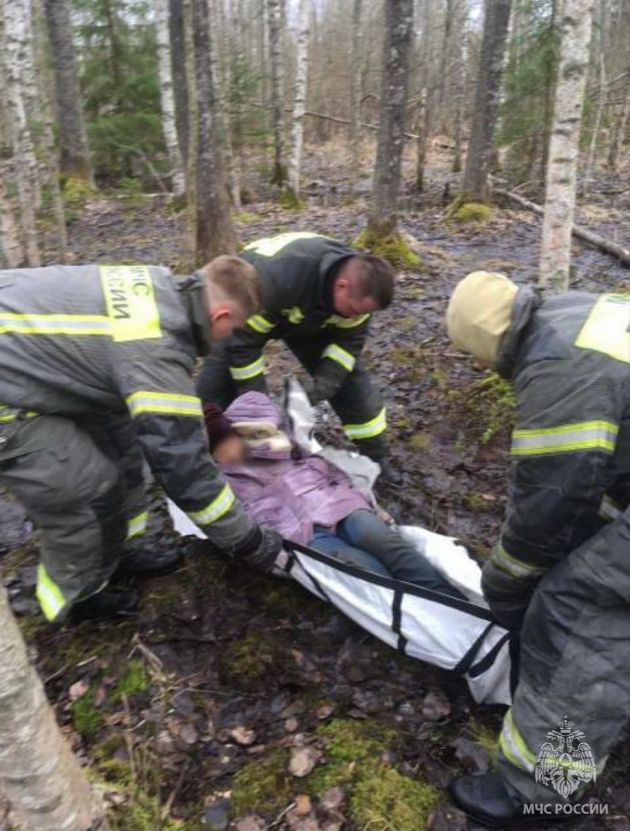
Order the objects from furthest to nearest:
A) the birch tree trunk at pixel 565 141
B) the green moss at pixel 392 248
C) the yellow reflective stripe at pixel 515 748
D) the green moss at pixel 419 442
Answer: the green moss at pixel 392 248, the green moss at pixel 419 442, the birch tree trunk at pixel 565 141, the yellow reflective stripe at pixel 515 748

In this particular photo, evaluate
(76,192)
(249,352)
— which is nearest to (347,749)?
(249,352)

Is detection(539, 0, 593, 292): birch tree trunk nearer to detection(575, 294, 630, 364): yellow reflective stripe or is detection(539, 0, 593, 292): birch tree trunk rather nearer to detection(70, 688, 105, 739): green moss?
detection(575, 294, 630, 364): yellow reflective stripe

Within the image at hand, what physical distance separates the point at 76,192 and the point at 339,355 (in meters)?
11.4

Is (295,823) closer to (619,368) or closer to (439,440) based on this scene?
(619,368)

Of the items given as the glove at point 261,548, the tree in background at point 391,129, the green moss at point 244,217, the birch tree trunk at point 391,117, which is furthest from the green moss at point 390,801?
the green moss at point 244,217

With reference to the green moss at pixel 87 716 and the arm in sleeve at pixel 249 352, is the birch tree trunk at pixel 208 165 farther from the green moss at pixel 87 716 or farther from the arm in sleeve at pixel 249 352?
the green moss at pixel 87 716

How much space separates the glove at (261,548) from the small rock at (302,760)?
868mm

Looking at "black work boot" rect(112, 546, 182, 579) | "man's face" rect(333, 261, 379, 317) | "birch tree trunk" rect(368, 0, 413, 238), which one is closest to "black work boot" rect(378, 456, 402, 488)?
"man's face" rect(333, 261, 379, 317)

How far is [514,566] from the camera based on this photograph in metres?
2.42

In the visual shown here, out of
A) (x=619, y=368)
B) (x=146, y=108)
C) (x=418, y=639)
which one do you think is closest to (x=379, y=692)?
(x=418, y=639)

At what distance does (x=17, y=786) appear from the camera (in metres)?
1.83

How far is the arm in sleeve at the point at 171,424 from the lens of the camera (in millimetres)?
2607

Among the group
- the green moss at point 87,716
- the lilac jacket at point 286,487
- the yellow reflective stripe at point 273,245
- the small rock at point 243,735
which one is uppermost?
the yellow reflective stripe at point 273,245

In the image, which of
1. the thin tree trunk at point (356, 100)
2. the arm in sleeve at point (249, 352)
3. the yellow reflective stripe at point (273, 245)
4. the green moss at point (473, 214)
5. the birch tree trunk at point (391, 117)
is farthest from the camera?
the thin tree trunk at point (356, 100)
